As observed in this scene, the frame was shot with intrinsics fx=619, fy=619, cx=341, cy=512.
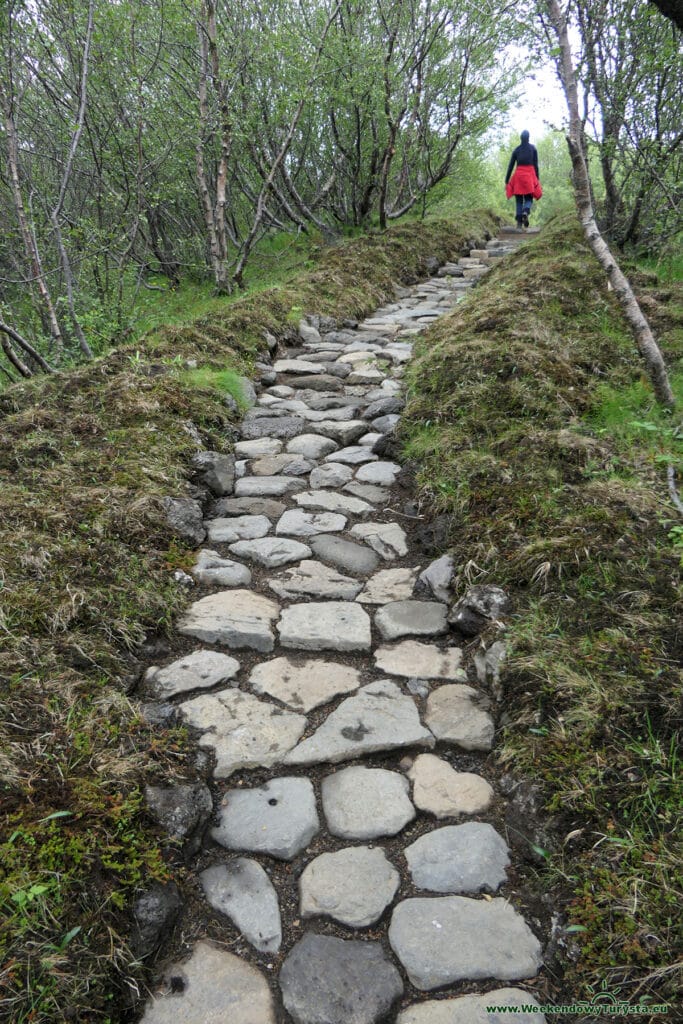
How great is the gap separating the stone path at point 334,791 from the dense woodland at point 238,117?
4635 millimetres

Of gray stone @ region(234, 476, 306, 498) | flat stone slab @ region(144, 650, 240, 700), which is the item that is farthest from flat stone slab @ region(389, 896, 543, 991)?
gray stone @ region(234, 476, 306, 498)

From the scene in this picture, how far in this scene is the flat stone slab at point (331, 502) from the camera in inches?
172

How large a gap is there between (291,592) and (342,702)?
0.89 meters

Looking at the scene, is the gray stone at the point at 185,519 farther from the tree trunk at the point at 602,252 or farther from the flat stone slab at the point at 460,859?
the tree trunk at the point at 602,252

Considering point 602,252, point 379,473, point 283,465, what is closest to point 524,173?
point 602,252

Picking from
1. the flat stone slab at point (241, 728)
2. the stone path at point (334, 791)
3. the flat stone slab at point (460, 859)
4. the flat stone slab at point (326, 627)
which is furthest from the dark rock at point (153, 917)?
the flat stone slab at point (326, 627)

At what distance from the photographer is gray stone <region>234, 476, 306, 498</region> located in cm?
458

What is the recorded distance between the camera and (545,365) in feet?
16.3

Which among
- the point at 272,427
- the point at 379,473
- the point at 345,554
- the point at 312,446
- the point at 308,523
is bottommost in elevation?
the point at 345,554

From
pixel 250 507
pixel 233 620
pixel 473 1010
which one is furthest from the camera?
pixel 250 507

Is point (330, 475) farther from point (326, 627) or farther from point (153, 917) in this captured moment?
point (153, 917)

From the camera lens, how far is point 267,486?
4.66 metres

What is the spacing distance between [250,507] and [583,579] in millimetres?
2339

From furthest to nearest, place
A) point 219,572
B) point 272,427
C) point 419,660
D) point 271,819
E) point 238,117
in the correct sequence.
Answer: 1. point 238,117
2. point 272,427
3. point 219,572
4. point 419,660
5. point 271,819
